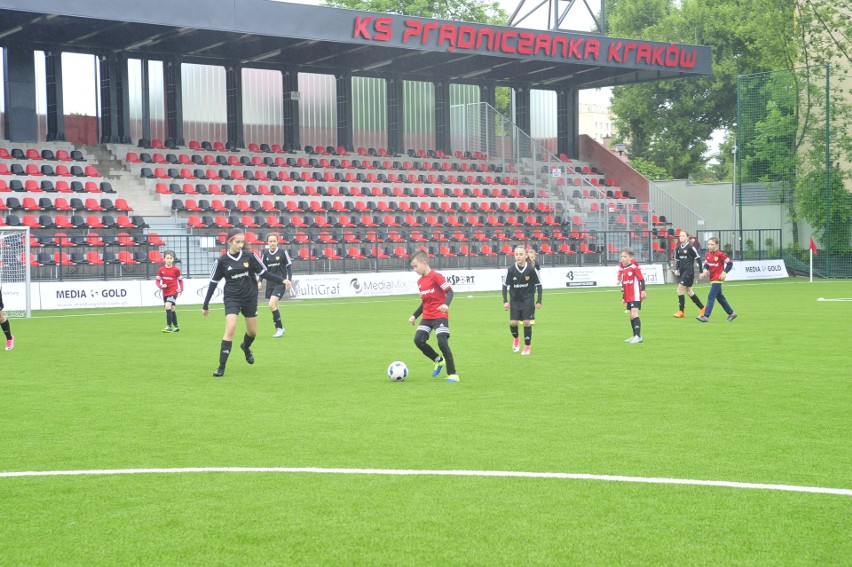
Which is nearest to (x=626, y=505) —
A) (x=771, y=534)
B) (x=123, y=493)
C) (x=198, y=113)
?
(x=771, y=534)

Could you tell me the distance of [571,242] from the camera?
141ft

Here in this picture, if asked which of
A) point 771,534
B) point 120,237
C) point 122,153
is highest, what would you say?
point 122,153

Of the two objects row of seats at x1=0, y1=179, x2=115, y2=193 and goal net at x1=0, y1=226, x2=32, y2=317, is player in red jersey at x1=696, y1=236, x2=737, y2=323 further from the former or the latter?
row of seats at x1=0, y1=179, x2=115, y2=193

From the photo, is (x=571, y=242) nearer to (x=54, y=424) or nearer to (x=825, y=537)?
(x=54, y=424)

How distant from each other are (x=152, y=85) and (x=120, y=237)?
1227 centimetres

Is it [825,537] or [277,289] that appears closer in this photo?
[825,537]

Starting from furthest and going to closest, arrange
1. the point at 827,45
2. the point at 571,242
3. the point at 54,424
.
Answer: the point at 827,45 < the point at 571,242 < the point at 54,424

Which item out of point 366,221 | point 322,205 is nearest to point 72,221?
point 322,205

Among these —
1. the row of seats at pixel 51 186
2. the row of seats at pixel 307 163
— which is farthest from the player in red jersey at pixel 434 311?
the row of seats at pixel 307 163

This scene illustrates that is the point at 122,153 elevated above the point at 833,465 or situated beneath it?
elevated above

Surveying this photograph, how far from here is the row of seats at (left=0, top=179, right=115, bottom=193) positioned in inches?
1348

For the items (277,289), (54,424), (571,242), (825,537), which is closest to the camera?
(825,537)

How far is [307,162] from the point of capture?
1737 inches

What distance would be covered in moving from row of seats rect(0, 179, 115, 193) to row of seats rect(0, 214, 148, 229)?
5.09 ft
